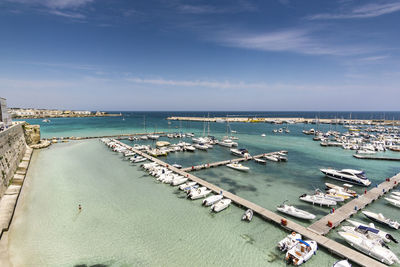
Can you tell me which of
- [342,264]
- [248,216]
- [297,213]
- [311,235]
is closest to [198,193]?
[248,216]

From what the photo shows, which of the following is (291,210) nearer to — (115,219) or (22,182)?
(115,219)

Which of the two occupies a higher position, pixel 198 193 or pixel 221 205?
pixel 198 193

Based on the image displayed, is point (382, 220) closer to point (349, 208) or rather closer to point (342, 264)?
point (349, 208)

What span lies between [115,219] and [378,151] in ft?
228

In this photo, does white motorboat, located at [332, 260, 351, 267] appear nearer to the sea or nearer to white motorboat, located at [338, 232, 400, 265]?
the sea

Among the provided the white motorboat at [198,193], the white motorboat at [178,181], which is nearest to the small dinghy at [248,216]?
the white motorboat at [198,193]

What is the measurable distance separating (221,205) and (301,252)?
885 centimetres

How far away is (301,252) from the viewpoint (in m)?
14.8

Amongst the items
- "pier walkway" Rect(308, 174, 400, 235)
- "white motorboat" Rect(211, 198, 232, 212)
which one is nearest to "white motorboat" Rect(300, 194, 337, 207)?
"pier walkway" Rect(308, 174, 400, 235)

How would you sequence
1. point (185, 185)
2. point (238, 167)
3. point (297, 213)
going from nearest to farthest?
point (297, 213), point (185, 185), point (238, 167)

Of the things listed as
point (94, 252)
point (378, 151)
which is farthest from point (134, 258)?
point (378, 151)

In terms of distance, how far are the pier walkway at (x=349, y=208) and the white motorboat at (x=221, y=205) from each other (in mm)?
8311

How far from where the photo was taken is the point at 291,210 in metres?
20.5

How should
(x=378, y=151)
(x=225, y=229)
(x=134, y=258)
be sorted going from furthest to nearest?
(x=378, y=151), (x=225, y=229), (x=134, y=258)
